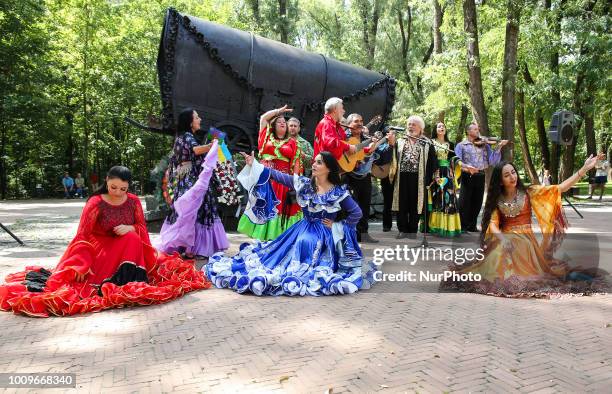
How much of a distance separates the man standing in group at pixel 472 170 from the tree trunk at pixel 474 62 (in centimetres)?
513

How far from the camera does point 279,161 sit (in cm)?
659

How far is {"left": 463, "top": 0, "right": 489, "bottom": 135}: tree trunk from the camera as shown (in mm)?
13391

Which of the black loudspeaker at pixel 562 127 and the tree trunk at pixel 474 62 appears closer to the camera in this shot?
the black loudspeaker at pixel 562 127

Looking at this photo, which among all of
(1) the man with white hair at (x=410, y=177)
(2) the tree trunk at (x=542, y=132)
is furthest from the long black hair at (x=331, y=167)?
(2) the tree trunk at (x=542, y=132)

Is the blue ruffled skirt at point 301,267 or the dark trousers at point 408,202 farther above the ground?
the dark trousers at point 408,202

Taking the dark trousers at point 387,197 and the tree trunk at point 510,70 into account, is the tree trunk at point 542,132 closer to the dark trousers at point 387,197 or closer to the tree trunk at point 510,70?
the tree trunk at point 510,70

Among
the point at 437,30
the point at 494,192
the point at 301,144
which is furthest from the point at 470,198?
the point at 437,30

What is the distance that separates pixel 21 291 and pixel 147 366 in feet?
6.45

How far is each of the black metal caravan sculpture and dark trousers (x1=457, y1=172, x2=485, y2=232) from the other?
9.02ft

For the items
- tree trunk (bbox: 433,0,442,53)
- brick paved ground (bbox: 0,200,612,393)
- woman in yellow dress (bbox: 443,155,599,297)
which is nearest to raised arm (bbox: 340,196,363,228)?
brick paved ground (bbox: 0,200,612,393)

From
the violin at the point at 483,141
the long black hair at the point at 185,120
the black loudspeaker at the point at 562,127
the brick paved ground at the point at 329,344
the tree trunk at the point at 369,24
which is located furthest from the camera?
the tree trunk at the point at 369,24

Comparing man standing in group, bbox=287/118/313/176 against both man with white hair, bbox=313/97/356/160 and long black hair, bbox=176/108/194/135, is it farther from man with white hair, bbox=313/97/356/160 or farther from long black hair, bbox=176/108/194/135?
long black hair, bbox=176/108/194/135

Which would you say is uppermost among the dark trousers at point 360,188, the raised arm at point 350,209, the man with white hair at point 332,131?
the man with white hair at point 332,131

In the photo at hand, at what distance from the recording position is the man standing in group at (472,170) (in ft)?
27.7
